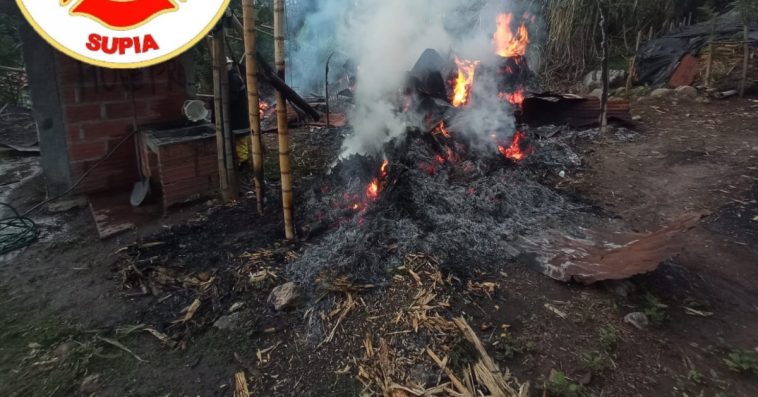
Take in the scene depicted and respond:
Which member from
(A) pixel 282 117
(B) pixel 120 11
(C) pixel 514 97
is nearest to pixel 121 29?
(B) pixel 120 11

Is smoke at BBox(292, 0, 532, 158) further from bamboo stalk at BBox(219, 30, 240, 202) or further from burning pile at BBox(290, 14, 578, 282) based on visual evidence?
bamboo stalk at BBox(219, 30, 240, 202)

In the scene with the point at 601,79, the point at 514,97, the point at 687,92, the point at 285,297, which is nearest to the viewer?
the point at 285,297

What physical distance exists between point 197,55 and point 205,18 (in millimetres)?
9393

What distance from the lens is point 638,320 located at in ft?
11.1

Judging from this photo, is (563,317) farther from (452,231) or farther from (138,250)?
(138,250)

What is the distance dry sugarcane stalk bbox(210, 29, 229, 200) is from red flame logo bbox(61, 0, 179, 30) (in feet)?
8.31

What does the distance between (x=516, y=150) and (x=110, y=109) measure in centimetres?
676

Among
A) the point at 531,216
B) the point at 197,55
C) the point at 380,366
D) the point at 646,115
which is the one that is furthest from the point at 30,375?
the point at 646,115

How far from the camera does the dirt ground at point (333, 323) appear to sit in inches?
114

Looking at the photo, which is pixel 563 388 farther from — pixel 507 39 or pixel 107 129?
pixel 507 39

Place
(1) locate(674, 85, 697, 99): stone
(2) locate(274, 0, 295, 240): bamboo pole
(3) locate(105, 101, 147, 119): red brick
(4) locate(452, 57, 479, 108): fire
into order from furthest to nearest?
(1) locate(674, 85, 697, 99): stone
(4) locate(452, 57, 479, 108): fire
(3) locate(105, 101, 147, 119): red brick
(2) locate(274, 0, 295, 240): bamboo pole

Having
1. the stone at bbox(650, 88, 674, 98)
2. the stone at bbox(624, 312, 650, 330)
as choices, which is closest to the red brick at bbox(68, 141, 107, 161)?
the stone at bbox(624, 312, 650, 330)

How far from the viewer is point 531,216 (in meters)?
5.38

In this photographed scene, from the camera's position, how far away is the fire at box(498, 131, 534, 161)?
753 cm
